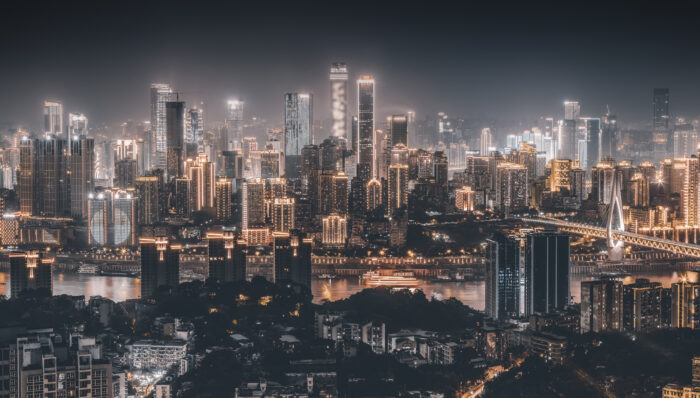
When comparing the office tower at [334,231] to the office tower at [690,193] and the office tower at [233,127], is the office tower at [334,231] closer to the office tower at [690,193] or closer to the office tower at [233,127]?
the office tower at [690,193]

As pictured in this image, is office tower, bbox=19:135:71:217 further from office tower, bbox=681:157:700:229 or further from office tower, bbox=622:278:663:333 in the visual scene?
office tower, bbox=622:278:663:333

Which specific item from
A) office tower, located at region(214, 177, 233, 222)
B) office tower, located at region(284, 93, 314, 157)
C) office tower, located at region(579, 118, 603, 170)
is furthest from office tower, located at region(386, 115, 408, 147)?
office tower, located at region(214, 177, 233, 222)

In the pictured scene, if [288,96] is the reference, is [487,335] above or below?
below

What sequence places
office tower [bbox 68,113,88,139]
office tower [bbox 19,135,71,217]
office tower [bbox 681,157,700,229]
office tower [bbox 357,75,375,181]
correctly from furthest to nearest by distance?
1. office tower [bbox 357,75,375,181]
2. office tower [bbox 19,135,71,217]
3. office tower [bbox 681,157,700,229]
4. office tower [bbox 68,113,88,139]

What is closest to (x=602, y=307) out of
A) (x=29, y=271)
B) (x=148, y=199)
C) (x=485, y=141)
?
(x=29, y=271)

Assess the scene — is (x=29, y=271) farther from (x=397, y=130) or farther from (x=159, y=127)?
(x=397, y=130)

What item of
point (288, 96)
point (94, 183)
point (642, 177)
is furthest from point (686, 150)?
point (94, 183)

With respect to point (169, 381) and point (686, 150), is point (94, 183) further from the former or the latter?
point (169, 381)
